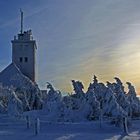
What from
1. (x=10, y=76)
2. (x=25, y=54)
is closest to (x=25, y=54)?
(x=25, y=54)

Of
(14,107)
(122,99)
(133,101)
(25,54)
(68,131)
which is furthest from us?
(25,54)

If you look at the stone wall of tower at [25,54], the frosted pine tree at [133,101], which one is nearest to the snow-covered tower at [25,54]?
the stone wall of tower at [25,54]

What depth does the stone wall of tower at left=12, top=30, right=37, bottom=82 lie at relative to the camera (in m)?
60.3

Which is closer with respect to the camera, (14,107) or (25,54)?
(14,107)

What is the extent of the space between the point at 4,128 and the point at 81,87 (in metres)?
13.8

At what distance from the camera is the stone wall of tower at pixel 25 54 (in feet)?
198

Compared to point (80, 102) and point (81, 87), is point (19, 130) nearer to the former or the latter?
point (80, 102)

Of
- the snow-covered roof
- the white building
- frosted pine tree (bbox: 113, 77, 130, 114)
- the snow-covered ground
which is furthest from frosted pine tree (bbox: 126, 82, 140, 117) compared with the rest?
the white building

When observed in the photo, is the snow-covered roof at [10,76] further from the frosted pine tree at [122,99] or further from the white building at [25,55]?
the frosted pine tree at [122,99]

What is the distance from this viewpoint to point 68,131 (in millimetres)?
25953

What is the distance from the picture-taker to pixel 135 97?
38.2m

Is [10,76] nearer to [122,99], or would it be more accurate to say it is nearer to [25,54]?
[25,54]

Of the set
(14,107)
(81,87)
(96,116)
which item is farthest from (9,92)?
(96,116)

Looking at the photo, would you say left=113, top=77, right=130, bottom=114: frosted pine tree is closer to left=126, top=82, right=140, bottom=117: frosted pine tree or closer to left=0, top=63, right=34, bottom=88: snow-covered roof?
left=126, top=82, right=140, bottom=117: frosted pine tree
